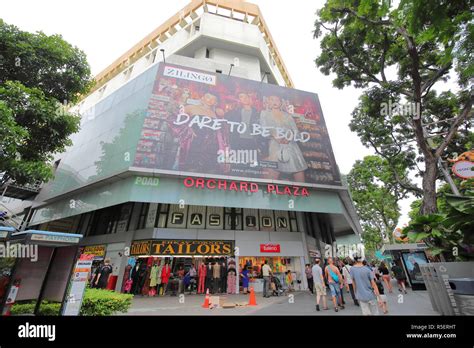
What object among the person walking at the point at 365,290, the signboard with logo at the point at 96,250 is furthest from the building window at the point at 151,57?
the person walking at the point at 365,290

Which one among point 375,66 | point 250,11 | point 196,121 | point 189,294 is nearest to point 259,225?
point 189,294

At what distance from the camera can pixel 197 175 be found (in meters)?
13.0

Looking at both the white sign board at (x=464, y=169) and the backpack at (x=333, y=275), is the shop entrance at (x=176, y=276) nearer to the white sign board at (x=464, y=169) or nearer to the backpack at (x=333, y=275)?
the backpack at (x=333, y=275)

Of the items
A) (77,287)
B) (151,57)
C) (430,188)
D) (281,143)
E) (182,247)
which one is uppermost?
(151,57)

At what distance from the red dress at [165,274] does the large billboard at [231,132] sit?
5490mm

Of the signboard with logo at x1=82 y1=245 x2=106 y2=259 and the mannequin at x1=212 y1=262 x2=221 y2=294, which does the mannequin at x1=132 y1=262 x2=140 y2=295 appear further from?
the mannequin at x1=212 y1=262 x2=221 y2=294

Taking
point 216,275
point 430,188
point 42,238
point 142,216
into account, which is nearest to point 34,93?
point 42,238

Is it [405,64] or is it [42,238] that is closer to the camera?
[42,238]

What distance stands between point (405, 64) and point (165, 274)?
16.4m

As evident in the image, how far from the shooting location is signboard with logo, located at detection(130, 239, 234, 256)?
1316 cm

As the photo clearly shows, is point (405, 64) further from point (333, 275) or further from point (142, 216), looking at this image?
point (142, 216)

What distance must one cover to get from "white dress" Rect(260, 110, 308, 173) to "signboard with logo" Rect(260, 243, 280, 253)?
5107 mm

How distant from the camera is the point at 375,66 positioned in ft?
37.2
